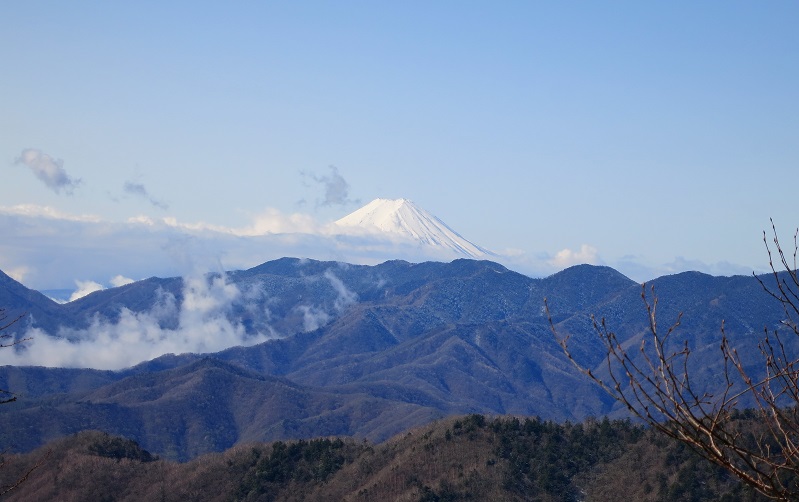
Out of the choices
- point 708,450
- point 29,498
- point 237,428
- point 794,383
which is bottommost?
point 237,428

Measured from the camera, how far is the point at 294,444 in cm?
7694

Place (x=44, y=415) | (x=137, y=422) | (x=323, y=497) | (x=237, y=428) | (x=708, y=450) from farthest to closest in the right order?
(x=237, y=428) → (x=137, y=422) → (x=44, y=415) → (x=323, y=497) → (x=708, y=450)

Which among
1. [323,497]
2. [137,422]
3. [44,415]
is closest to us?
[323,497]

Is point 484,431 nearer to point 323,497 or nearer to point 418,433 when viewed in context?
point 418,433

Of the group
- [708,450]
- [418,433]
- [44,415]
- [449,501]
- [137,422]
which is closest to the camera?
[708,450]

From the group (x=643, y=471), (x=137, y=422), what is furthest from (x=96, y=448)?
(x=137, y=422)

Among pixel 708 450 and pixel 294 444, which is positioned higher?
pixel 708 450

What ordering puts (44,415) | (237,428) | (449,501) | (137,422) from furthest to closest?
(237,428)
(137,422)
(44,415)
(449,501)

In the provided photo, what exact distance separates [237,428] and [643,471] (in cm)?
12813

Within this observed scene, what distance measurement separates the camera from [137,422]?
16850cm

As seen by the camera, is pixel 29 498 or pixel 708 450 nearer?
pixel 708 450

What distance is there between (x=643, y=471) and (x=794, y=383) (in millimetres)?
58246

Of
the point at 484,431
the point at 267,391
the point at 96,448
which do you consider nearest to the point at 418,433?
the point at 484,431

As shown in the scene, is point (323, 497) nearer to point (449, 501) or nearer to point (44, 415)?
point (449, 501)
